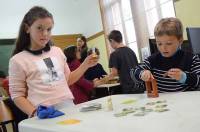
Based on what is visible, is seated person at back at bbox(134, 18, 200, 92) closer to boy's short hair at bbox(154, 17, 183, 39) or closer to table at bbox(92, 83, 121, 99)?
boy's short hair at bbox(154, 17, 183, 39)

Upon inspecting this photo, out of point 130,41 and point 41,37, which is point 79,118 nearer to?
point 41,37

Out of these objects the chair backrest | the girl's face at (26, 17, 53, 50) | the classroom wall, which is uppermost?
the classroom wall

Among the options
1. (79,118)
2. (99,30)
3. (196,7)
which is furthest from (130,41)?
(79,118)

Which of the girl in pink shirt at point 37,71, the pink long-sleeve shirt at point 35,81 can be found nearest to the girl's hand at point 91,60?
the girl in pink shirt at point 37,71

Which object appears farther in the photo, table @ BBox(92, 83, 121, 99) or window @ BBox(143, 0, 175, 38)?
window @ BBox(143, 0, 175, 38)

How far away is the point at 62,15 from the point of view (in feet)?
24.4

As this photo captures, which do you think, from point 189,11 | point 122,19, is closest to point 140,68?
point 189,11

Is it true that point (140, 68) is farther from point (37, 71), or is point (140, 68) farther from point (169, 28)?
point (37, 71)

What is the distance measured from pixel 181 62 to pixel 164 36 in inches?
6.8

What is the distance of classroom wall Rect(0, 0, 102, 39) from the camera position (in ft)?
22.0

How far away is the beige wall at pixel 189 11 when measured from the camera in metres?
3.85

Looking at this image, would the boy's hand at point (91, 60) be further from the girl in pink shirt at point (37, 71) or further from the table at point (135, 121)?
the table at point (135, 121)

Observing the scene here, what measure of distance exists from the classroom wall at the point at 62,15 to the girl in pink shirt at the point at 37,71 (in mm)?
5127

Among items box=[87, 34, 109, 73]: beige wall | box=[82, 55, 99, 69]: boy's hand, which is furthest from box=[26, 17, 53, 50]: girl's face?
box=[87, 34, 109, 73]: beige wall
